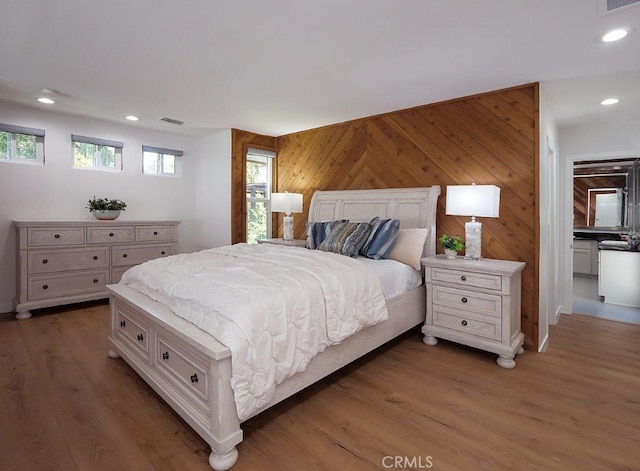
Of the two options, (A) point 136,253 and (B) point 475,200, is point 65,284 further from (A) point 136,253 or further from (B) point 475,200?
(B) point 475,200

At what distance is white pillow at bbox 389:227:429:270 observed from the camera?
3121 millimetres

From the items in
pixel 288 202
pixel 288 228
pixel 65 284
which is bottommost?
pixel 65 284

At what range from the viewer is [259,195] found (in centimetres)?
543

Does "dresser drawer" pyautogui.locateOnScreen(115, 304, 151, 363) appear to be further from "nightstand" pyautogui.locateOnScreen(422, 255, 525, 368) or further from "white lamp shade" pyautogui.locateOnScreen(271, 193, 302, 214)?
"white lamp shade" pyautogui.locateOnScreen(271, 193, 302, 214)

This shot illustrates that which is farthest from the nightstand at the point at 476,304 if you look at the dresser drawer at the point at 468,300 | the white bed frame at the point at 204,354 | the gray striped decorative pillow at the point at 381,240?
the gray striped decorative pillow at the point at 381,240

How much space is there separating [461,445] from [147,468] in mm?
1583

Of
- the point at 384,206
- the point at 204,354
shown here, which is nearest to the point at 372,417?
the point at 204,354

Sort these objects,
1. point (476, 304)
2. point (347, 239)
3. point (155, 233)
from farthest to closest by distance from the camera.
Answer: point (155, 233) < point (347, 239) < point (476, 304)

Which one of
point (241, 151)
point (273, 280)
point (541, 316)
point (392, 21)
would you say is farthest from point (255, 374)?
point (241, 151)

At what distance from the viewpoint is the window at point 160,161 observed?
508 centimetres

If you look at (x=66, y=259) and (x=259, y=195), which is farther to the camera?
(x=259, y=195)

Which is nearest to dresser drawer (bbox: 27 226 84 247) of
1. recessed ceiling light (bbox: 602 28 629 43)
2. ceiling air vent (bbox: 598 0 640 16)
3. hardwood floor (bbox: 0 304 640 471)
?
hardwood floor (bbox: 0 304 640 471)

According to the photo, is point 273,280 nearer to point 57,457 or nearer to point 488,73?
point 57,457

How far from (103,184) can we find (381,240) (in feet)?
13.1
